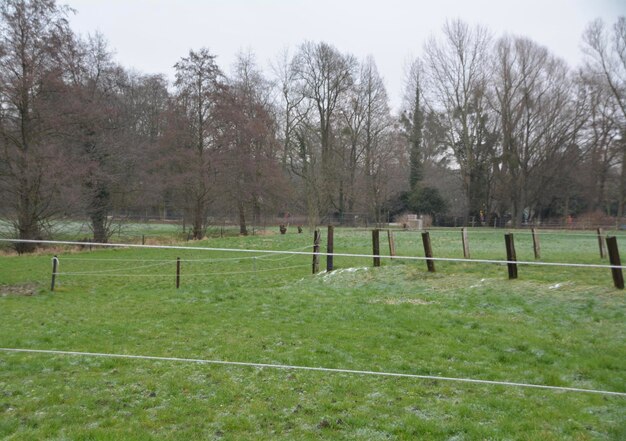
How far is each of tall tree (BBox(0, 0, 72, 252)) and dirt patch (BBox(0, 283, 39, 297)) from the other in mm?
11079

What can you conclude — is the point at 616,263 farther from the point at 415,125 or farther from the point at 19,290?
the point at 415,125

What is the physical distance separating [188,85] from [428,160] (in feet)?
91.1

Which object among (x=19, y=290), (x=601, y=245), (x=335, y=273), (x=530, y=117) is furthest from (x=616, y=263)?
(x=530, y=117)

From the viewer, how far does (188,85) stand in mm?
33000

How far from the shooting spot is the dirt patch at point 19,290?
11.9m

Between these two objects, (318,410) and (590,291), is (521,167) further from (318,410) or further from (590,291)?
(318,410)

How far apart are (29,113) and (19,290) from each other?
14.8 m

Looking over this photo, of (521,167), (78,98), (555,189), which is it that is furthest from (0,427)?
(555,189)

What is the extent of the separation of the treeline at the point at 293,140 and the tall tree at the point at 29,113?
61 mm

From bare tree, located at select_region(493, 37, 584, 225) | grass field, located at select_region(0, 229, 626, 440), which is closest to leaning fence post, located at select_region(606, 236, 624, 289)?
grass field, located at select_region(0, 229, 626, 440)

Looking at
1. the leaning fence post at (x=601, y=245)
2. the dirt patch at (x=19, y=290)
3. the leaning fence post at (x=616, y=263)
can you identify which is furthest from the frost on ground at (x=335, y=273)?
the dirt patch at (x=19, y=290)

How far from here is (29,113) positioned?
79.5 ft

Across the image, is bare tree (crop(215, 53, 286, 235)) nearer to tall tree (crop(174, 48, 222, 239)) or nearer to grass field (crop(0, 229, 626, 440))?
tall tree (crop(174, 48, 222, 239))

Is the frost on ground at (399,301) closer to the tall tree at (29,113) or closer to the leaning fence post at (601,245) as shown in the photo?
the leaning fence post at (601,245)
